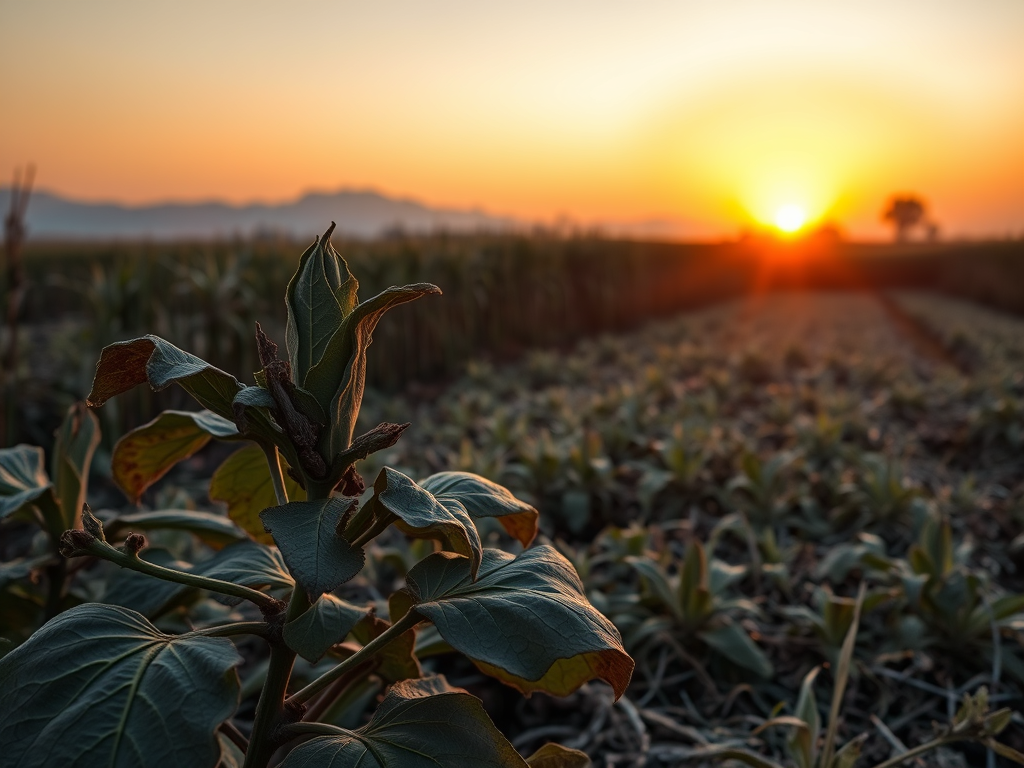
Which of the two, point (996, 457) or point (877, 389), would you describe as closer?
point (996, 457)

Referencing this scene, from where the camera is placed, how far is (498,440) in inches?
165

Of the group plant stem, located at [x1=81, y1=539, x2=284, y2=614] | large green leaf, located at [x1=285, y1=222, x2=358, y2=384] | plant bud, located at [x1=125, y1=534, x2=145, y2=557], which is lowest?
plant stem, located at [x1=81, y1=539, x2=284, y2=614]

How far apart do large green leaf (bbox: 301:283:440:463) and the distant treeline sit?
4586mm

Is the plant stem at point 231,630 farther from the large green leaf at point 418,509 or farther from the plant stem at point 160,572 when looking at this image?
the large green leaf at point 418,509

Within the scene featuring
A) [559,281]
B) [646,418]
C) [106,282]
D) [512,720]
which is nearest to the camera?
[512,720]

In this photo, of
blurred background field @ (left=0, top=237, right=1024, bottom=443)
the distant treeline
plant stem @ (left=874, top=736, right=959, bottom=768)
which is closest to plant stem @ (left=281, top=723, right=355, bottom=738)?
plant stem @ (left=874, top=736, right=959, bottom=768)

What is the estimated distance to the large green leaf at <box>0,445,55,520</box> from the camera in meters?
1.21

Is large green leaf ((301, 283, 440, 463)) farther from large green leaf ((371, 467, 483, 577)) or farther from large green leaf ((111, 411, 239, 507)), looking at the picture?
large green leaf ((111, 411, 239, 507))

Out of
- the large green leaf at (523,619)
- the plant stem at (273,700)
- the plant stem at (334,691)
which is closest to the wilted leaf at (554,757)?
the large green leaf at (523,619)

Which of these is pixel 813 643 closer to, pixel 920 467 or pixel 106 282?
pixel 920 467

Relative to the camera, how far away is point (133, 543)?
0.83 m

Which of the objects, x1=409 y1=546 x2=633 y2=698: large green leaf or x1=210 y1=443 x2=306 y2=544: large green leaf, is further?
x1=210 y1=443 x2=306 y2=544: large green leaf

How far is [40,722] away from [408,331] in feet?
22.2

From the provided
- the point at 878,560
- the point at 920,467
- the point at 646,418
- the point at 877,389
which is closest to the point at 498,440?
the point at 646,418
